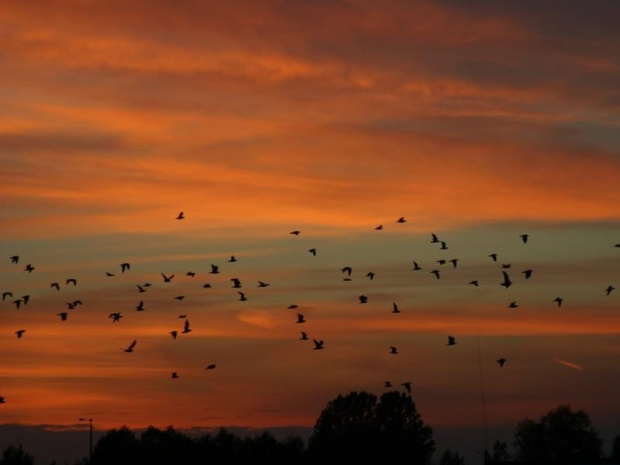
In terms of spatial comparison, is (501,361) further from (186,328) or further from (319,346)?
(186,328)

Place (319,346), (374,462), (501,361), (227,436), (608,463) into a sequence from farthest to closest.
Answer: (227,436), (374,462), (608,463), (319,346), (501,361)

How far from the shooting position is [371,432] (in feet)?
561

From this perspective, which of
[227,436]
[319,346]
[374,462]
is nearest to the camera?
[319,346]

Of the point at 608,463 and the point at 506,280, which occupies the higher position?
the point at 506,280

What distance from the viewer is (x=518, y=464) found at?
117500 millimetres

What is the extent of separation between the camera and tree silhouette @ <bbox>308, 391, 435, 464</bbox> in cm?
16512

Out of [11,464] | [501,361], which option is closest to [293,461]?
[11,464]

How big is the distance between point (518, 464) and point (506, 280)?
138 feet

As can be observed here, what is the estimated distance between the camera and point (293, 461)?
575ft

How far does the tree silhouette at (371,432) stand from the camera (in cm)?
16512

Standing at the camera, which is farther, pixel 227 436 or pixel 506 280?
pixel 227 436

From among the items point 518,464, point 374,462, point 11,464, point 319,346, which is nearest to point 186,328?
point 319,346

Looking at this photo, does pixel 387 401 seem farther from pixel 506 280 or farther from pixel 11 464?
pixel 506 280

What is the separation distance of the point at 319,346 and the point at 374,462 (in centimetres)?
6069
